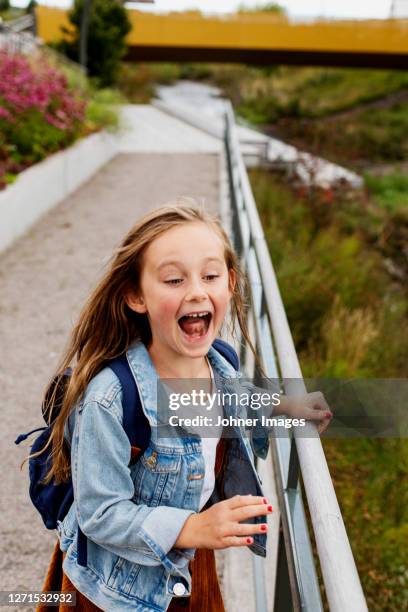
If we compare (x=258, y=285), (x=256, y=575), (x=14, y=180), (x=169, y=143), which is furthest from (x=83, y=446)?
(x=169, y=143)

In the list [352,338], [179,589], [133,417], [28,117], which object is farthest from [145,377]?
[28,117]

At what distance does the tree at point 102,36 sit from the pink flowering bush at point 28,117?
11342 mm

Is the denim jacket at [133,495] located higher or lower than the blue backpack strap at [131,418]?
lower

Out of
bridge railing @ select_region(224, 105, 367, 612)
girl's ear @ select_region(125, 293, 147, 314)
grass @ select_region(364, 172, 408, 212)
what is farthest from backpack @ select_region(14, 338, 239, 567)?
grass @ select_region(364, 172, 408, 212)

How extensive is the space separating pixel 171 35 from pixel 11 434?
31.4m

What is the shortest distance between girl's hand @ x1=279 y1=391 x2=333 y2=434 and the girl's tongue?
0.33 m

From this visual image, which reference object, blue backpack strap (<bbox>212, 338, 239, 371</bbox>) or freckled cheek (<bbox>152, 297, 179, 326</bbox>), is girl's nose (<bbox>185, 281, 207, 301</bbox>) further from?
blue backpack strap (<bbox>212, 338, 239, 371</bbox>)

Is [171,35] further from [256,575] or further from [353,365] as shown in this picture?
[256,575]

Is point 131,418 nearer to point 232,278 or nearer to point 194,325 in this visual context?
point 194,325

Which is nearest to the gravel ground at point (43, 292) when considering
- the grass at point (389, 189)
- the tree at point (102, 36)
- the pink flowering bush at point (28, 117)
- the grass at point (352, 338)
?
the pink flowering bush at point (28, 117)

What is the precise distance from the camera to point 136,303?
1.81 meters

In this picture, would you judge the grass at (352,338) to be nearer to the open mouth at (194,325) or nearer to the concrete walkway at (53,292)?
the concrete walkway at (53,292)

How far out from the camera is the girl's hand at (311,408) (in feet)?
5.92

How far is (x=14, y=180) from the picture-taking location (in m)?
8.50
